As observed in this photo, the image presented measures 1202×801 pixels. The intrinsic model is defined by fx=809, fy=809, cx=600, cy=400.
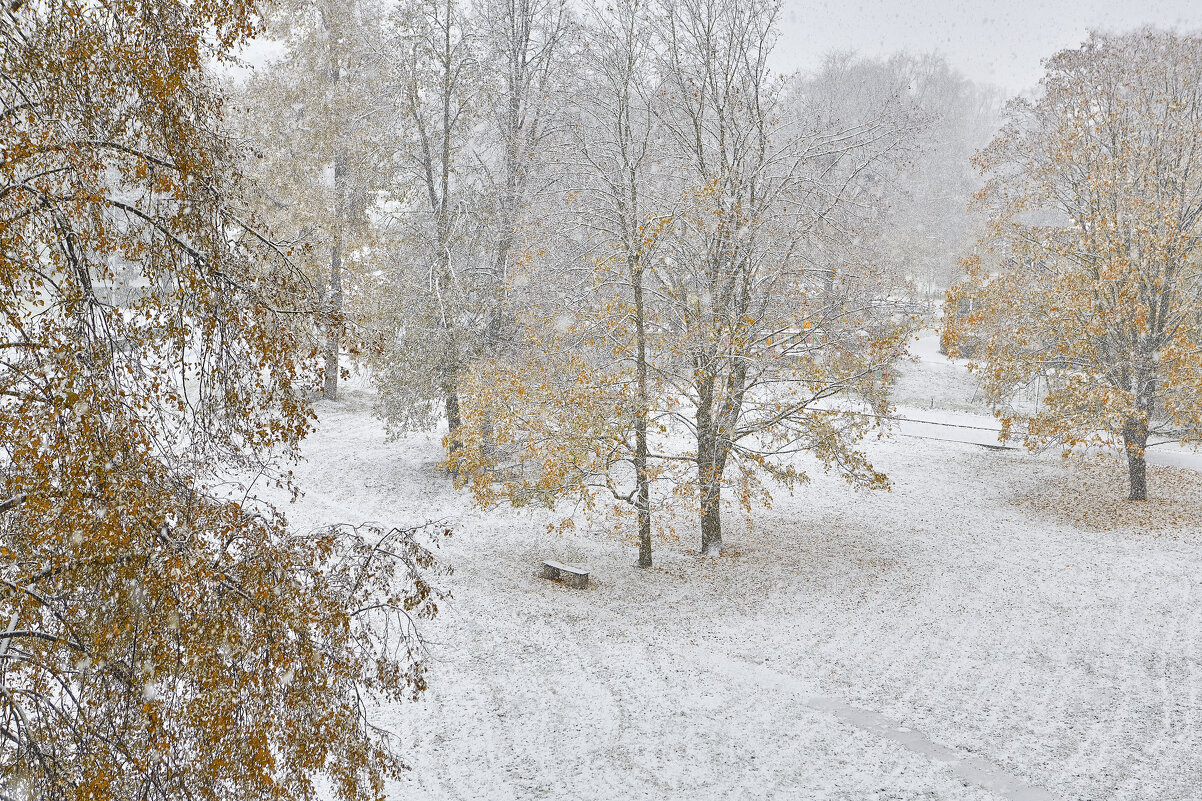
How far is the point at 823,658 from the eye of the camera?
11.0m

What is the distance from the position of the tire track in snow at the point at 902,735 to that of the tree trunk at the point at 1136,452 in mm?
10644

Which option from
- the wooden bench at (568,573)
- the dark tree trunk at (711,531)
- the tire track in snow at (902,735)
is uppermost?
the dark tree trunk at (711,531)

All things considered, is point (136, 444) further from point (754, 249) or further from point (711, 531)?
point (711, 531)

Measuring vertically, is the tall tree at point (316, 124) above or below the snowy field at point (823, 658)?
above

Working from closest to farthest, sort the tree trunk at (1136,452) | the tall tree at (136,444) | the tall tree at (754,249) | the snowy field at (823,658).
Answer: the tall tree at (136,444), the snowy field at (823,658), the tall tree at (754,249), the tree trunk at (1136,452)

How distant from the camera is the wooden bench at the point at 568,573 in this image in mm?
13805

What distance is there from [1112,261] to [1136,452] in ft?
13.4

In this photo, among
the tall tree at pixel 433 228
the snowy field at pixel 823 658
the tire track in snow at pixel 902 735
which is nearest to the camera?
the tire track in snow at pixel 902 735

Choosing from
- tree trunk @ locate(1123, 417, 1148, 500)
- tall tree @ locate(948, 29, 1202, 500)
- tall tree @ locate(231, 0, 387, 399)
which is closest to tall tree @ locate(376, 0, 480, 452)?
tall tree @ locate(231, 0, 387, 399)

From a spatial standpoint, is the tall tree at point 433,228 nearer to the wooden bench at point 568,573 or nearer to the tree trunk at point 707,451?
the wooden bench at point 568,573

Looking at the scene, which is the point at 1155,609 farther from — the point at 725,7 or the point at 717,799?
the point at 725,7

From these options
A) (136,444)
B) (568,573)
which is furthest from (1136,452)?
(136,444)

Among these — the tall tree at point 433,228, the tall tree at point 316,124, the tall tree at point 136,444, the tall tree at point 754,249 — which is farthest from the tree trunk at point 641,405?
the tall tree at point 316,124

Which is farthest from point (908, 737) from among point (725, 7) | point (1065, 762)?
point (725, 7)
